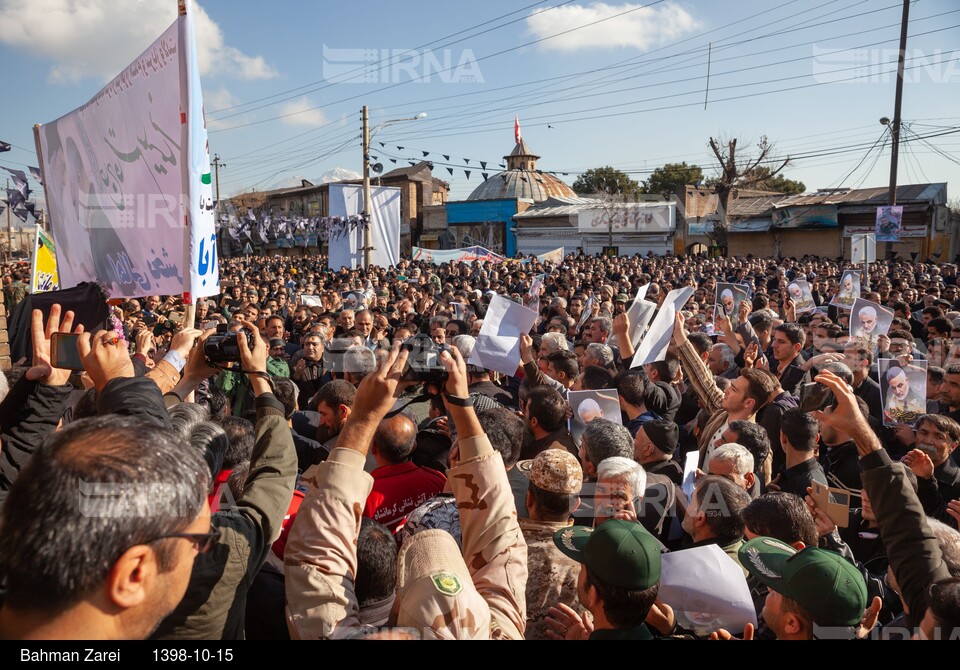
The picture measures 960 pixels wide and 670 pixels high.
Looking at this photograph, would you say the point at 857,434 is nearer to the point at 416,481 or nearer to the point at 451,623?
the point at 451,623

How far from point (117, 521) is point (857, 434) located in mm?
2158

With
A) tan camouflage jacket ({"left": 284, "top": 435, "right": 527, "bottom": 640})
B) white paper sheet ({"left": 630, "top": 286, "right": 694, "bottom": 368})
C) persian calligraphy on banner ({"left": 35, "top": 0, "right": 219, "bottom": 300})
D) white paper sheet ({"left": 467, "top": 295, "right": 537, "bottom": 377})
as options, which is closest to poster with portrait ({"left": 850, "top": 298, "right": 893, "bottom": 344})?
white paper sheet ({"left": 630, "top": 286, "right": 694, "bottom": 368})

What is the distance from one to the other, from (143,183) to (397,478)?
→ 3539mm

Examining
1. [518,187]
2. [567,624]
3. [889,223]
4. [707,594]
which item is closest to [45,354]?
[567,624]

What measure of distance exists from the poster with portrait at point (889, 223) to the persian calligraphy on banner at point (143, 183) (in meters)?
20.9

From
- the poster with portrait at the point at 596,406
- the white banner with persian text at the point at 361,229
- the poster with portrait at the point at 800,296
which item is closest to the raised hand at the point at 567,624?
the poster with portrait at the point at 596,406

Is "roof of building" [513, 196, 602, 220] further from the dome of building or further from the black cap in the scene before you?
the black cap

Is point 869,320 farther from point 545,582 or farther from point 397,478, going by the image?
point 545,582

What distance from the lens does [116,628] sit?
1230 mm

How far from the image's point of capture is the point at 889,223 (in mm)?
19969

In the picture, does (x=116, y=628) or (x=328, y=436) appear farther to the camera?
(x=328, y=436)

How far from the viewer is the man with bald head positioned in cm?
322

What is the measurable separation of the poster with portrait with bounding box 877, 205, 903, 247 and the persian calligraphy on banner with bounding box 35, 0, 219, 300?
68.7ft
